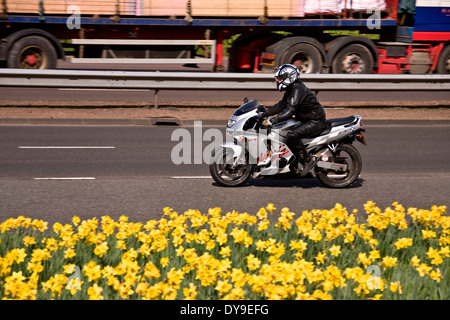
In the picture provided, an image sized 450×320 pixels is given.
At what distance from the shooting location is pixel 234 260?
554 cm

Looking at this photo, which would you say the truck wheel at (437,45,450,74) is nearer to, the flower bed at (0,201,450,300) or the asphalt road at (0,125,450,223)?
the asphalt road at (0,125,450,223)

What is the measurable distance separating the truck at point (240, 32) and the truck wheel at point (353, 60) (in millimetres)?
29

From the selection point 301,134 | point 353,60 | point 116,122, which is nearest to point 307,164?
point 301,134

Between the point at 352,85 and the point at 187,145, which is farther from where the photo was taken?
the point at 352,85

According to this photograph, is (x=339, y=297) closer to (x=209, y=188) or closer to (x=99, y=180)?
(x=209, y=188)

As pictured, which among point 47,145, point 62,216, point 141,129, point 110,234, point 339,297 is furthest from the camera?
point 141,129

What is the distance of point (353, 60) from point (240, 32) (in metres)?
3.41

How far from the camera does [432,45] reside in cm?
2120

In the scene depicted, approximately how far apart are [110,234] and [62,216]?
1.94 metres

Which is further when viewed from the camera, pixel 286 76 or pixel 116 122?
pixel 116 122

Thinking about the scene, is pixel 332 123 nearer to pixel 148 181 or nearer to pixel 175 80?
pixel 148 181

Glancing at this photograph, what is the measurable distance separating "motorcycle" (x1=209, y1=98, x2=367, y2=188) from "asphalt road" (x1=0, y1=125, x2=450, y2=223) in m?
0.23

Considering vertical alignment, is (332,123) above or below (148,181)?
above

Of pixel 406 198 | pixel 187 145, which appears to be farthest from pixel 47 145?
pixel 406 198
